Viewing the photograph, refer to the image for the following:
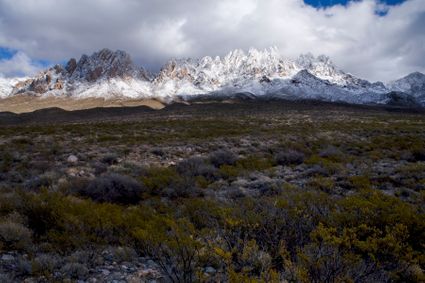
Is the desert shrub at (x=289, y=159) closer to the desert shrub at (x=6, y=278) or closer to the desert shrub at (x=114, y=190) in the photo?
the desert shrub at (x=114, y=190)

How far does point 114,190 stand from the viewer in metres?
8.62

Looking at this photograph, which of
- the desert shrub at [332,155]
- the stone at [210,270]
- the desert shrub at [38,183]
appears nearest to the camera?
the stone at [210,270]

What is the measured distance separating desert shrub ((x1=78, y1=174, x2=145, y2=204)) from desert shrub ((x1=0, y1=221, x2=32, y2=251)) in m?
2.91

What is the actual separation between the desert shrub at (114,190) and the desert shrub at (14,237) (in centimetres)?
291

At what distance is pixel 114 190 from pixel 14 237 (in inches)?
131

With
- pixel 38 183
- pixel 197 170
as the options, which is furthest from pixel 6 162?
pixel 197 170

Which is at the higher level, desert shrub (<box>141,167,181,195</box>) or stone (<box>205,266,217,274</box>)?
desert shrub (<box>141,167,181,195</box>)

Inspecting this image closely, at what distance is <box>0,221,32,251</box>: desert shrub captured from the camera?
5.24m

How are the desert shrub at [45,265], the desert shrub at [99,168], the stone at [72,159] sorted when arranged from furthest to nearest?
the stone at [72,159], the desert shrub at [99,168], the desert shrub at [45,265]

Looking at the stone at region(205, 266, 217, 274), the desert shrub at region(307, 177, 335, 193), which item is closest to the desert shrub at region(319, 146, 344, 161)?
the desert shrub at region(307, 177, 335, 193)

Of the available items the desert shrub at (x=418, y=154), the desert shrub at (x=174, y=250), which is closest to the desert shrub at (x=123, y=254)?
the desert shrub at (x=174, y=250)

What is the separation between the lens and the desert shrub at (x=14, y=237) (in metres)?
5.24

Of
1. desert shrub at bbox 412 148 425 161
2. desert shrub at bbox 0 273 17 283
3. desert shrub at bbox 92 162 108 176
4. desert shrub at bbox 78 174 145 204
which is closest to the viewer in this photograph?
desert shrub at bbox 0 273 17 283

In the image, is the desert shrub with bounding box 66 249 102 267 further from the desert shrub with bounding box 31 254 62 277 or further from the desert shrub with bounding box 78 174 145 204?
the desert shrub with bounding box 78 174 145 204
